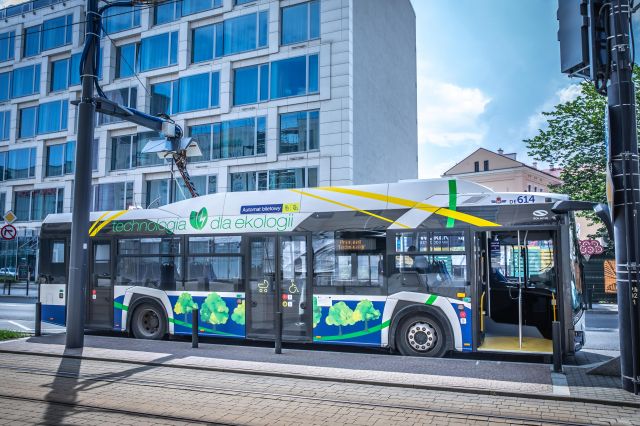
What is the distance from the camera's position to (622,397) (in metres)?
7.70

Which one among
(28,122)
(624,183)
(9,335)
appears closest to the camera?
(624,183)

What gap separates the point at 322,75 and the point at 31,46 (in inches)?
1084

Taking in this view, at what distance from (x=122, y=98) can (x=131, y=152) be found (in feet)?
12.5

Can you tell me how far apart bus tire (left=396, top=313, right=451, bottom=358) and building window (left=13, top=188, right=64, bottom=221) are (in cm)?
3620

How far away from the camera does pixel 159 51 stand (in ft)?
119

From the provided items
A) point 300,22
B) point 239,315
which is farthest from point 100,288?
point 300,22

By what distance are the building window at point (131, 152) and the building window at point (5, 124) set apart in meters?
13.6

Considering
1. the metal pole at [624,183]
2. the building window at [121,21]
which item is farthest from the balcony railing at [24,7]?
the metal pole at [624,183]

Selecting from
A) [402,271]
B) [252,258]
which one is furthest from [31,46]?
[402,271]

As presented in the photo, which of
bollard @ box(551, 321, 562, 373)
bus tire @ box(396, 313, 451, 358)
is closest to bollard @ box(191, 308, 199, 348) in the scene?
bus tire @ box(396, 313, 451, 358)

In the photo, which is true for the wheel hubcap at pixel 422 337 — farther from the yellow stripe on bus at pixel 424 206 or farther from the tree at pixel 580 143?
the tree at pixel 580 143

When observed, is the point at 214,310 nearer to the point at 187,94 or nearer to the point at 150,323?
the point at 150,323

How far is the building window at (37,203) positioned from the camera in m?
41.4

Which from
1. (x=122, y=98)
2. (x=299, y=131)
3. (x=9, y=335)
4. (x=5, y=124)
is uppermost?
(x=5, y=124)
